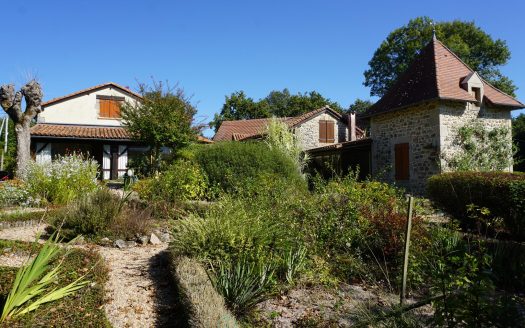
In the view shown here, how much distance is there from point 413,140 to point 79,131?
1678 cm

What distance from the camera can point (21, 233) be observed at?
6582mm

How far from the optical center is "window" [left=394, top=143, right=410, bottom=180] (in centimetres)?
1535

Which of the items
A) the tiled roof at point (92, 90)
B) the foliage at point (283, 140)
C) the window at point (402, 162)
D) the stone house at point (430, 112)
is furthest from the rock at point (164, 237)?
the tiled roof at point (92, 90)

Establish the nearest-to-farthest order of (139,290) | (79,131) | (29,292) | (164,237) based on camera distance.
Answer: (29,292) < (139,290) < (164,237) < (79,131)

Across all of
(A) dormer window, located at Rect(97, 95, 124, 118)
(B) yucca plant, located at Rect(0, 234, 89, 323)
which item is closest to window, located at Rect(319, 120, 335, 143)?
(A) dormer window, located at Rect(97, 95, 124, 118)

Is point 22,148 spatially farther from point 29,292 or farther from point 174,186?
point 29,292

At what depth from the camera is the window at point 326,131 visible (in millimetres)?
25391

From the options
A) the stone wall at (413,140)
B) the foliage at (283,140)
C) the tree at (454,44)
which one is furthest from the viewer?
the tree at (454,44)

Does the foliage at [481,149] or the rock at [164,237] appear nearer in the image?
the rock at [164,237]

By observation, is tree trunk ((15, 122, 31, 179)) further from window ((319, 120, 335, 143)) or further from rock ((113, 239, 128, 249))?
window ((319, 120, 335, 143))

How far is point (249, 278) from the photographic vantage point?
391 centimetres

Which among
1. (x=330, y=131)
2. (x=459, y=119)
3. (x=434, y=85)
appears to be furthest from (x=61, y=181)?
(x=330, y=131)

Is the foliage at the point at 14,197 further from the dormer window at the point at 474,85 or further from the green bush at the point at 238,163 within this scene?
the dormer window at the point at 474,85

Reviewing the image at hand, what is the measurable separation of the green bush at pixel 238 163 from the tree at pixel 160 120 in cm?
A: 686
